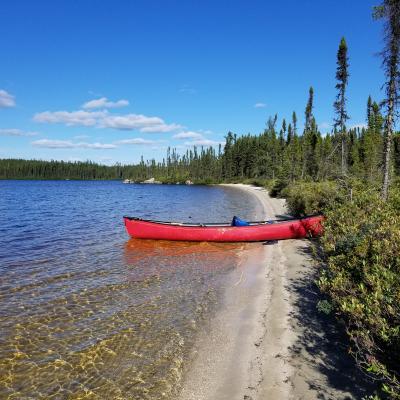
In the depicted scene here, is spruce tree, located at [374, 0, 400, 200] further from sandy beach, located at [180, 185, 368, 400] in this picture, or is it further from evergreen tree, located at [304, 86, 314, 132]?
evergreen tree, located at [304, 86, 314, 132]

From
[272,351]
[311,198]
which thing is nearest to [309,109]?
[311,198]

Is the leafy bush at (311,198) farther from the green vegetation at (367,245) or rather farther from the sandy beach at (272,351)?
the sandy beach at (272,351)

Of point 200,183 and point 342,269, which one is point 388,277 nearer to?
point 342,269

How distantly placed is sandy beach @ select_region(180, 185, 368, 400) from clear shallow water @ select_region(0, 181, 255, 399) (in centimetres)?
61

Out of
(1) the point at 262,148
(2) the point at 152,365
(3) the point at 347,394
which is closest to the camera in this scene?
(3) the point at 347,394

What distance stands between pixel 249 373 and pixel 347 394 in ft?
6.26

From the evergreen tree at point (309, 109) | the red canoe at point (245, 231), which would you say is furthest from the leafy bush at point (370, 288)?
the evergreen tree at point (309, 109)

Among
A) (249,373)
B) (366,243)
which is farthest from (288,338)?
(366,243)

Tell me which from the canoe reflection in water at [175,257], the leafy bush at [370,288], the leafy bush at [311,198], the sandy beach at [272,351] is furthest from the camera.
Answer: the leafy bush at [311,198]

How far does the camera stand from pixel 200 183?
142125mm

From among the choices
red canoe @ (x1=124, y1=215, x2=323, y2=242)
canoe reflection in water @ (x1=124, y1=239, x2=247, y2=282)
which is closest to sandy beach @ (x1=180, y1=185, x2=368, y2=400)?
canoe reflection in water @ (x1=124, y1=239, x2=247, y2=282)

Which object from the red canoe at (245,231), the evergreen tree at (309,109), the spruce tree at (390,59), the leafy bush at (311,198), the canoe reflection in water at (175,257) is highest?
the evergreen tree at (309,109)

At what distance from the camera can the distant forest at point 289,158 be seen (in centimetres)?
5991

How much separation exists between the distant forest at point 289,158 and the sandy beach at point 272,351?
1225cm
